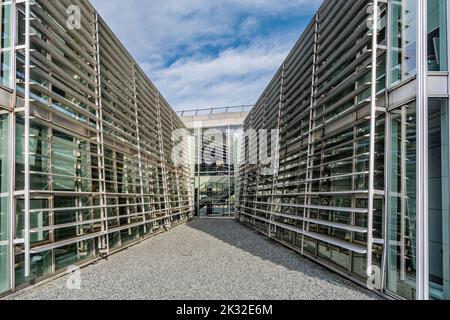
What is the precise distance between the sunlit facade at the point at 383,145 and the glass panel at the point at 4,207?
13.5 ft

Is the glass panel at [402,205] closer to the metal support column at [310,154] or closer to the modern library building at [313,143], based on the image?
the modern library building at [313,143]

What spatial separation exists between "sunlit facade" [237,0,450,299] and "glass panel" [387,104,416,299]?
0.01 meters

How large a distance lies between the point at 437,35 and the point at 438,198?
5.76ft

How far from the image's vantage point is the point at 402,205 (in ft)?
10.8

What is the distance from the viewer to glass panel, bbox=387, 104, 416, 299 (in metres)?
3.12

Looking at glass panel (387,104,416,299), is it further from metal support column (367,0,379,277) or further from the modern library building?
metal support column (367,0,379,277)

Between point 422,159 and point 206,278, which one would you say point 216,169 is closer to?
point 206,278

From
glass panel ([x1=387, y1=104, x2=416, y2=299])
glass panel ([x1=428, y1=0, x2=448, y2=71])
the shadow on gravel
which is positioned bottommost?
the shadow on gravel

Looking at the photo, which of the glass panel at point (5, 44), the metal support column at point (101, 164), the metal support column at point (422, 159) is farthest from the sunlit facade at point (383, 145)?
the glass panel at point (5, 44)

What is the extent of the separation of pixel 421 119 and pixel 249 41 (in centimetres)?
563

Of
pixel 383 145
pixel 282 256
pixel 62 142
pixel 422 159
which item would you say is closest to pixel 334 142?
pixel 383 145

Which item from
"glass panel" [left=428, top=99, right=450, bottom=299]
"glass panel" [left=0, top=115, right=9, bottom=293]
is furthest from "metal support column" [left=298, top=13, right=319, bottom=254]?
"glass panel" [left=0, top=115, right=9, bottom=293]

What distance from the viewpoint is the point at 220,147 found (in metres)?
15.9

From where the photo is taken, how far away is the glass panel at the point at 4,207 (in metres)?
3.23
